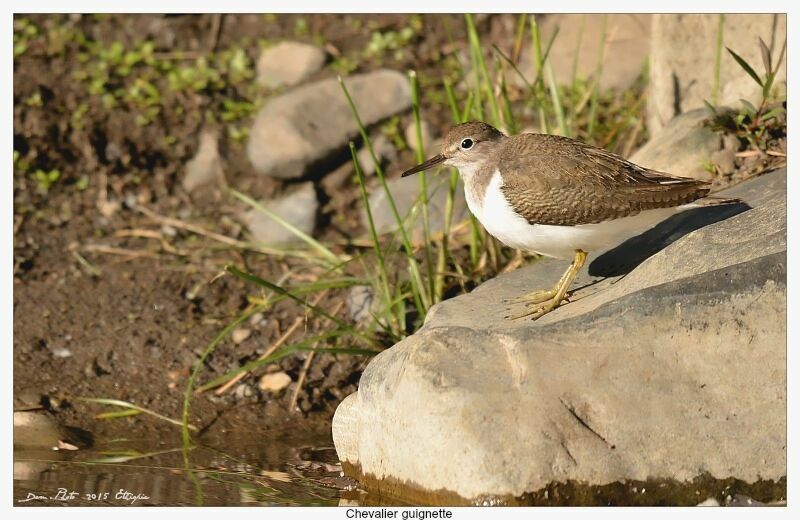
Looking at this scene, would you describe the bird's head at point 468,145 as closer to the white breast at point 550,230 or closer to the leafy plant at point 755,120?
the white breast at point 550,230

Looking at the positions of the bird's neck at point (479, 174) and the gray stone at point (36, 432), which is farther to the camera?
the gray stone at point (36, 432)

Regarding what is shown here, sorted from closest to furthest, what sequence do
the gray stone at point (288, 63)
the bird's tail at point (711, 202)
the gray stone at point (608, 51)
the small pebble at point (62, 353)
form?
the bird's tail at point (711, 202), the small pebble at point (62, 353), the gray stone at point (608, 51), the gray stone at point (288, 63)

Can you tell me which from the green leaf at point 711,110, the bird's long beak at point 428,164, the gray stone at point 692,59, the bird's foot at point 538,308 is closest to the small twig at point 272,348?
the bird's long beak at point 428,164

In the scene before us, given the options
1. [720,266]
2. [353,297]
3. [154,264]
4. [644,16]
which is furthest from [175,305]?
[644,16]

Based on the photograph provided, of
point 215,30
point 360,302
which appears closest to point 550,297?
point 360,302

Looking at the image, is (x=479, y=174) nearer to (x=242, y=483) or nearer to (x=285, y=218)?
(x=242, y=483)

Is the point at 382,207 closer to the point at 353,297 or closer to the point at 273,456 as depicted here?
the point at 353,297
